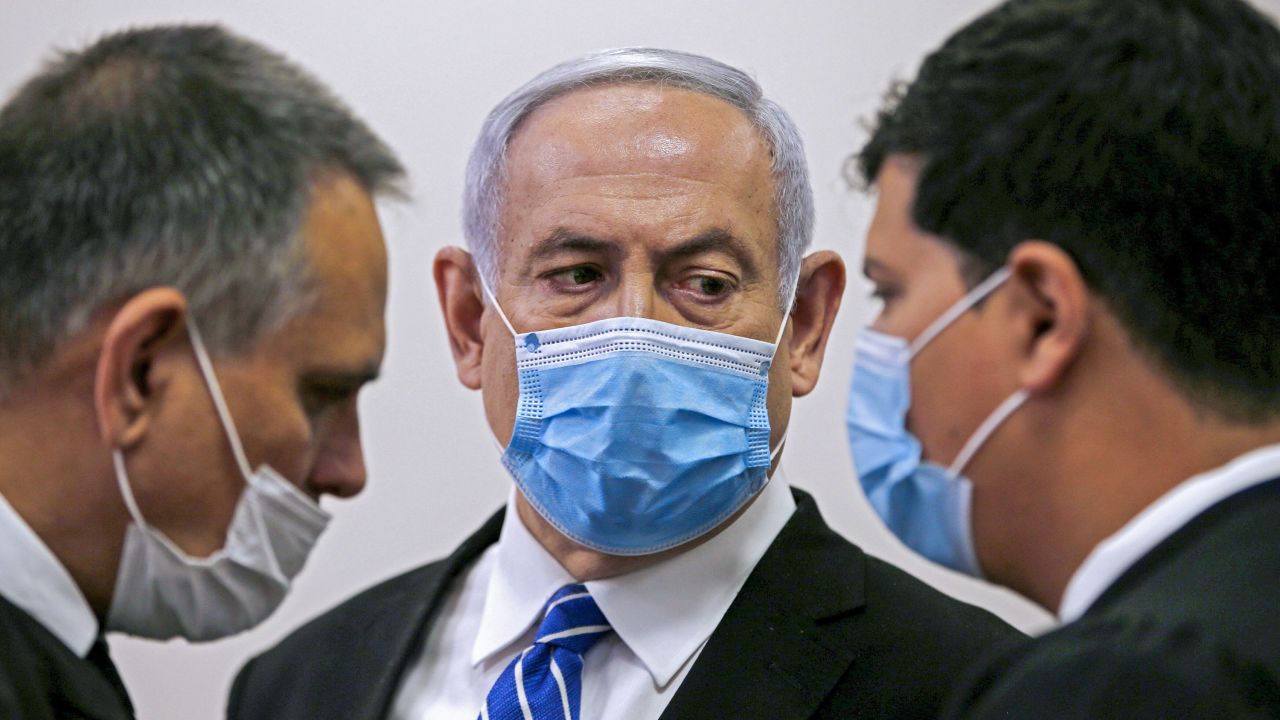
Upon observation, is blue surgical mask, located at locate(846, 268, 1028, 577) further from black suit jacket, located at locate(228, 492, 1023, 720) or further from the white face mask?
the white face mask

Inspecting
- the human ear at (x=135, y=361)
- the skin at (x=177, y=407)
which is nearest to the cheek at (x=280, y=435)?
the skin at (x=177, y=407)

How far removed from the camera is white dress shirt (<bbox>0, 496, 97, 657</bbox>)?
1.70 meters

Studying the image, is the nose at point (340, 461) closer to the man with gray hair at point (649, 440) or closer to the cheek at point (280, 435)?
the cheek at point (280, 435)

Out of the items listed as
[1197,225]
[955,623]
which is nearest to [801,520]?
[955,623]

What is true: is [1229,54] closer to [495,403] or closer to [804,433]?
[495,403]

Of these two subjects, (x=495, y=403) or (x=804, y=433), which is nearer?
(x=495, y=403)

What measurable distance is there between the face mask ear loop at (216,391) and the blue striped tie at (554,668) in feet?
1.97

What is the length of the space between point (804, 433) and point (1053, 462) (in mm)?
1912

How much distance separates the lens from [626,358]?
7.00ft

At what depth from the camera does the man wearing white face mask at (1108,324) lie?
133 centimetres

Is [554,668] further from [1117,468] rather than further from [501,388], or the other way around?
[1117,468]

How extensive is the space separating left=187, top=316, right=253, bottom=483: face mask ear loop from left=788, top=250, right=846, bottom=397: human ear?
101 cm

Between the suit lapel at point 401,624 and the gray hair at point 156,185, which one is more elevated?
the gray hair at point 156,185

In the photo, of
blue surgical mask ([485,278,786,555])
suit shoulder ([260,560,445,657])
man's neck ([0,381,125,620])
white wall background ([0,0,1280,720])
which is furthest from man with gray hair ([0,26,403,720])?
white wall background ([0,0,1280,720])
